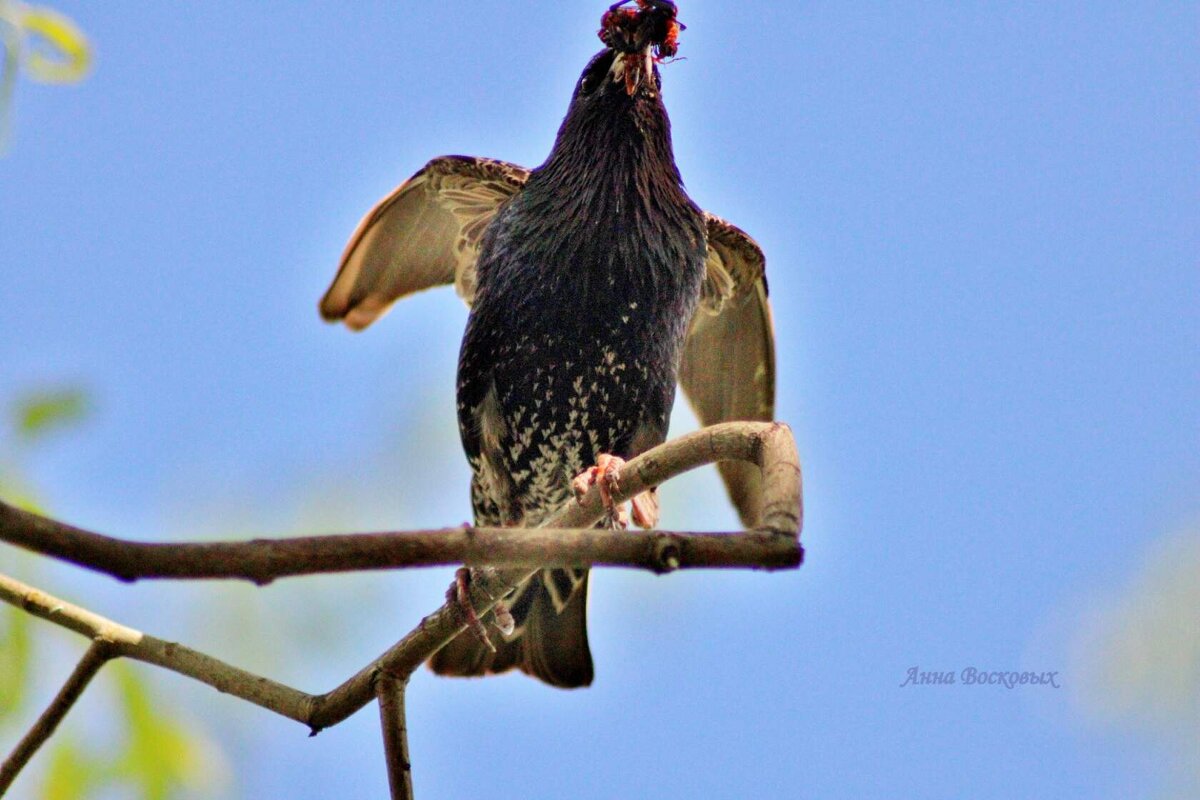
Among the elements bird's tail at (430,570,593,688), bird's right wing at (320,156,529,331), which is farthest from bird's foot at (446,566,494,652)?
bird's right wing at (320,156,529,331)

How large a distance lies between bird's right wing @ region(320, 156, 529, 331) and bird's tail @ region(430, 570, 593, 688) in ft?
5.28

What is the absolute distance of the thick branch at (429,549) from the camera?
2260 millimetres

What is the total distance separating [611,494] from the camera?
394 centimetres

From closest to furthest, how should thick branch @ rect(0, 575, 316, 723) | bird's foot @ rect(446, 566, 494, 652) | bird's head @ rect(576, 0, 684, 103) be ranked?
thick branch @ rect(0, 575, 316, 723) < bird's foot @ rect(446, 566, 494, 652) < bird's head @ rect(576, 0, 684, 103)

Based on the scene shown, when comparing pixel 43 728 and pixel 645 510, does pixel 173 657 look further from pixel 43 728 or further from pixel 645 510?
pixel 645 510

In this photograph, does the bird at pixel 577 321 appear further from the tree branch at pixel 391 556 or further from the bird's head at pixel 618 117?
the tree branch at pixel 391 556

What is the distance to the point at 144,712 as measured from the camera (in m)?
3.77

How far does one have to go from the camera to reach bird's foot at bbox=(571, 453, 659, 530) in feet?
13.0

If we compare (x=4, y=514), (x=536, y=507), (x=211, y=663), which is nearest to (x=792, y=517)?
(x=4, y=514)

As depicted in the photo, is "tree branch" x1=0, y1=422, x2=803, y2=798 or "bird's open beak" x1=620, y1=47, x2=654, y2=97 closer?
"tree branch" x1=0, y1=422, x2=803, y2=798

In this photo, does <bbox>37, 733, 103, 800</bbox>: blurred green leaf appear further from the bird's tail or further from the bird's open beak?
the bird's open beak

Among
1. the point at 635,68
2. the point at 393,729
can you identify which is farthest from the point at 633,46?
the point at 393,729

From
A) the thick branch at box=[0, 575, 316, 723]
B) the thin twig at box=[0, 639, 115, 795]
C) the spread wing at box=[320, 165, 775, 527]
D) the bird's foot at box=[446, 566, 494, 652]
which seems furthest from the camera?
the spread wing at box=[320, 165, 775, 527]

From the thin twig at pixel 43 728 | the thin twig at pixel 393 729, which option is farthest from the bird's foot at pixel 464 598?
the thin twig at pixel 43 728
